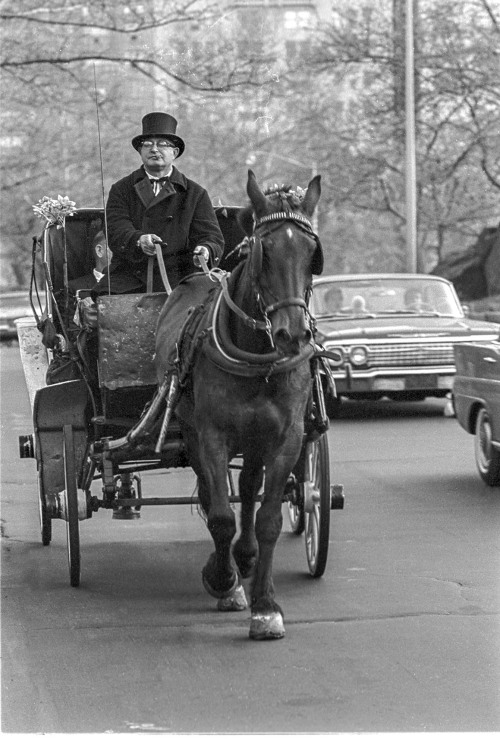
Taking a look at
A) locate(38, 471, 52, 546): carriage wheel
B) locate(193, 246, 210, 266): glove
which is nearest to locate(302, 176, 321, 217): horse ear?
locate(193, 246, 210, 266): glove

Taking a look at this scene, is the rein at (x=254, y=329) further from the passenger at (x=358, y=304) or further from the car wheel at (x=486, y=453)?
the passenger at (x=358, y=304)

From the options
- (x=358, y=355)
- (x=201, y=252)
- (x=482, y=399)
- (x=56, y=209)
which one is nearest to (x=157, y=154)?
(x=201, y=252)

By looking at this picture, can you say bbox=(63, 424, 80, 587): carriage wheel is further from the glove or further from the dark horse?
the glove

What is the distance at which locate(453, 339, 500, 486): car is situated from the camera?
11445mm

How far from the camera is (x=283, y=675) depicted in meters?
6.07

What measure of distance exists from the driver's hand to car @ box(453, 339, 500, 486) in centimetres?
406

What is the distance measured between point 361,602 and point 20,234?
4289 centimetres

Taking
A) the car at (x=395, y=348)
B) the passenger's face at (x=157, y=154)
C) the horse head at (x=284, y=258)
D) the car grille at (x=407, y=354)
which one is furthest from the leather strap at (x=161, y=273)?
the car grille at (x=407, y=354)

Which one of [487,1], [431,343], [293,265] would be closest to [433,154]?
[487,1]

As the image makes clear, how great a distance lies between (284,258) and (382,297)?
12.9 m

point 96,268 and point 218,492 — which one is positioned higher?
point 96,268

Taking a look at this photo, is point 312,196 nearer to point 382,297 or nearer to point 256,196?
point 256,196

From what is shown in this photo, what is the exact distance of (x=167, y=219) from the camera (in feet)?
27.8

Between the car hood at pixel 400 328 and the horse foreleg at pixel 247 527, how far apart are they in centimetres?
1016
